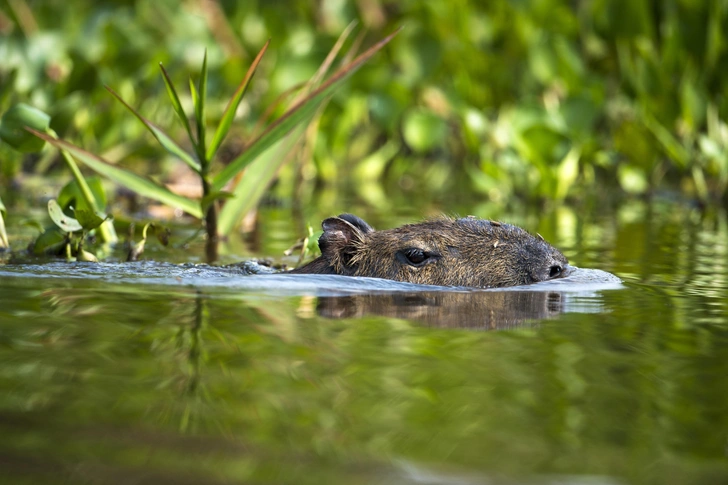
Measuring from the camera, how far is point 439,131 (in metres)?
13.7

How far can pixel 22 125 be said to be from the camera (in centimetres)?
659

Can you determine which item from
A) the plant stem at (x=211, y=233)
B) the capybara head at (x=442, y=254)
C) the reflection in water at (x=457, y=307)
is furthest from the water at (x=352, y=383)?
the plant stem at (x=211, y=233)

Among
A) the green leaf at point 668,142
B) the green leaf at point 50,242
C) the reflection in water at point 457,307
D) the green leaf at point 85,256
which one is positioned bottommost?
the reflection in water at point 457,307

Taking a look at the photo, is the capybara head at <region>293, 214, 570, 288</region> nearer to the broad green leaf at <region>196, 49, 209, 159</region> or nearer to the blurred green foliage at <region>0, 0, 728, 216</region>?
the broad green leaf at <region>196, 49, 209, 159</region>

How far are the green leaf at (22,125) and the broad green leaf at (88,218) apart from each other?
72 centimetres

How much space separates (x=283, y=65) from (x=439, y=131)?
2.37 metres

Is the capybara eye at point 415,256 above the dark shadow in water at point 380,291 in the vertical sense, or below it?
above

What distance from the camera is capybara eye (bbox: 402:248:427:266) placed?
5938 mm

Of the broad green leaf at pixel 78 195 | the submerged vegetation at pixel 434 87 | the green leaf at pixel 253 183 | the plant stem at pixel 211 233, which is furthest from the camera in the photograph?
the submerged vegetation at pixel 434 87

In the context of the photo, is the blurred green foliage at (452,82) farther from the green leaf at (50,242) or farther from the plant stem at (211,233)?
the green leaf at (50,242)

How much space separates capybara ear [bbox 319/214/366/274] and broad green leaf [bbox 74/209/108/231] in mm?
1340

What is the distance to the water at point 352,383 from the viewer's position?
8.15 ft

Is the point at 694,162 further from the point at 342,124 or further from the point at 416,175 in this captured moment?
the point at 416,175

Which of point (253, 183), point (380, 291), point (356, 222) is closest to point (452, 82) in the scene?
point (253, 183)
